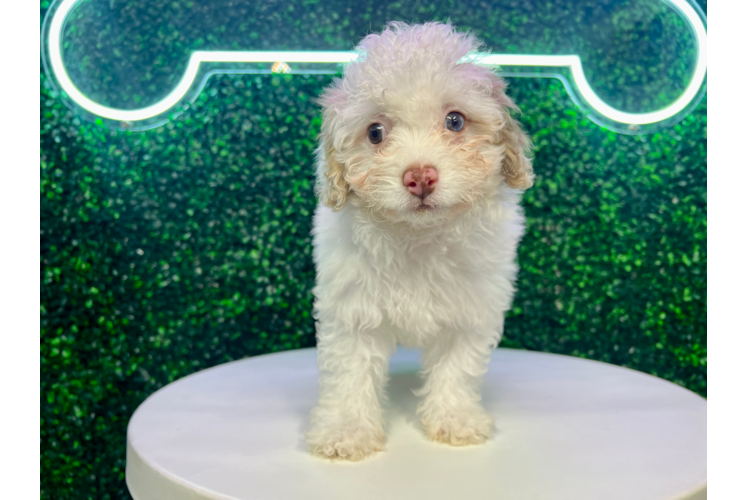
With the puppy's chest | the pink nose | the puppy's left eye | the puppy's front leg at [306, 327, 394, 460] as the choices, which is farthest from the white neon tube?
the puppy's front leg at [306, 327, 394, 460]

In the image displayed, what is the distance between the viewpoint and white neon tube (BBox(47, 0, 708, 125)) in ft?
9.74

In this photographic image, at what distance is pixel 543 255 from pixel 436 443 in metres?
1.62

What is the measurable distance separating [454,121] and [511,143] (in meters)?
0.22

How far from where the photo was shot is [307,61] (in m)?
3.16

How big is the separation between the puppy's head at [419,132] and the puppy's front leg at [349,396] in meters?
0.50

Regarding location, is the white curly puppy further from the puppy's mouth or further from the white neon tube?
the white neon tube

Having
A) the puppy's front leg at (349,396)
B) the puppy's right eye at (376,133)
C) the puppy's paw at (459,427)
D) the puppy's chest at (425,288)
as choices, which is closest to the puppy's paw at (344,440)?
the puppy's front leg at (349,396)

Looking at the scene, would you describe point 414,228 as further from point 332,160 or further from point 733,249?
point 733,249

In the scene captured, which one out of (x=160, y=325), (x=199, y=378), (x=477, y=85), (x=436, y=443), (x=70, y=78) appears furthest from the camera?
(x=160, y=325)

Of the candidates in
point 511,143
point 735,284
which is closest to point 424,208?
point 511,143

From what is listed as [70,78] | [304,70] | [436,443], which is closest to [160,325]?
[70,78]

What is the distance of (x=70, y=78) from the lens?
3016mm

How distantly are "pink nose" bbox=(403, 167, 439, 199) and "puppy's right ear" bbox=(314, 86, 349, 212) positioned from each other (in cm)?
28

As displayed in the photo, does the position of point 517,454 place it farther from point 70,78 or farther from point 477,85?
point 70,78
